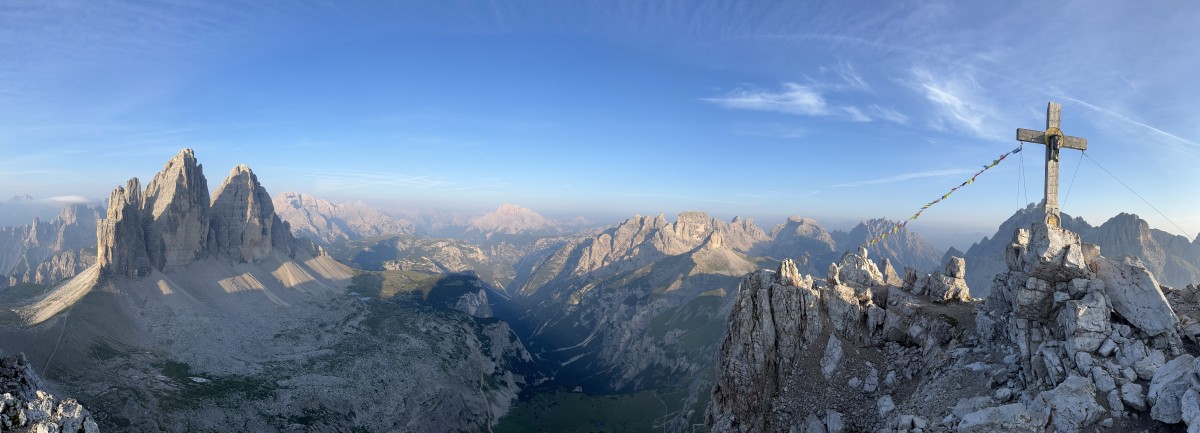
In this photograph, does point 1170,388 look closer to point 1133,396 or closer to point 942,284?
point 1133,396

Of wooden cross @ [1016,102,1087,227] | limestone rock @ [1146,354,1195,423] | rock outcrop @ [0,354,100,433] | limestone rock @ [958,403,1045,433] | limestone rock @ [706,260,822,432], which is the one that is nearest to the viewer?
limestone rock @ [1146,354,1195,423]

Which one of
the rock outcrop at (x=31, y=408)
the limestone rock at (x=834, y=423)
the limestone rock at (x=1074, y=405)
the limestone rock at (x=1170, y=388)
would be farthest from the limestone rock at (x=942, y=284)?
the rock outcrop at (x=31, y=408)

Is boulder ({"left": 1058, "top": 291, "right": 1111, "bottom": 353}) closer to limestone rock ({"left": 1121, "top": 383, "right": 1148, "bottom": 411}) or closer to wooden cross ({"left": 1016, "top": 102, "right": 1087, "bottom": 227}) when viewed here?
limestone rock ({"left": 1121, "top": 383, "right": 1148, "bottom": 411})

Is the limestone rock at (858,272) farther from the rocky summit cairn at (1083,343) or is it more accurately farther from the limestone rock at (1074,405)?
the limestone rock at (1074,405)

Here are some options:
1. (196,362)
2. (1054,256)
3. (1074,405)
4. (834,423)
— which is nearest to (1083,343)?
(1074,405)

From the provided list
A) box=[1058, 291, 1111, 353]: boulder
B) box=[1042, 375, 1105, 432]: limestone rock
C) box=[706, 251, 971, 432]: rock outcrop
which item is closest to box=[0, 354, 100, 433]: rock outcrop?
box=[706, 251, 971, 432]: rock outcrop

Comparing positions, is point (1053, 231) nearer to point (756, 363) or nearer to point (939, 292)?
point (939, 292)
